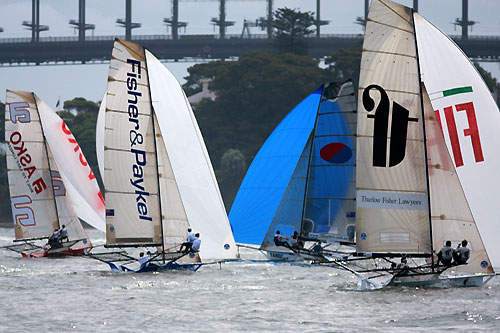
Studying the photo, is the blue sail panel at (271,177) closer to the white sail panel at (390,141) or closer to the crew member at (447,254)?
the white sail panel at (390,141)

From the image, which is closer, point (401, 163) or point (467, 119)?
point (401, 163)

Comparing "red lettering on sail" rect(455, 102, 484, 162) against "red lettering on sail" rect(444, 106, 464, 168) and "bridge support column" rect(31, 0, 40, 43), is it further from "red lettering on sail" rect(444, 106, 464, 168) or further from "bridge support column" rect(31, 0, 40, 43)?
"bridge support column" rect(31, 0, 40, 43)

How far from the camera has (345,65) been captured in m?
98.1

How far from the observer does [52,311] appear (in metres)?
23.5

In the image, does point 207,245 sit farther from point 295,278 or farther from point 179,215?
point 295,278

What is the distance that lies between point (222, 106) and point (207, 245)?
70.1 meters

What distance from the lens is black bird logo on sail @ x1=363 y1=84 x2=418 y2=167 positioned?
77.5 ft

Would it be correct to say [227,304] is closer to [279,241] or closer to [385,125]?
[385,125]

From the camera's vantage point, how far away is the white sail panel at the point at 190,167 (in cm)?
2873

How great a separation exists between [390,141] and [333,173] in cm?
697

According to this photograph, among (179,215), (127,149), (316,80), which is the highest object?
(316,80)

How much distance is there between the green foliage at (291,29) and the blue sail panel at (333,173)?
81.4 m

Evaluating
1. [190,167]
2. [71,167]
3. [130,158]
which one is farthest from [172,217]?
[71,167]

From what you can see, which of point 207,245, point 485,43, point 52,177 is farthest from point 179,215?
point 485,43
